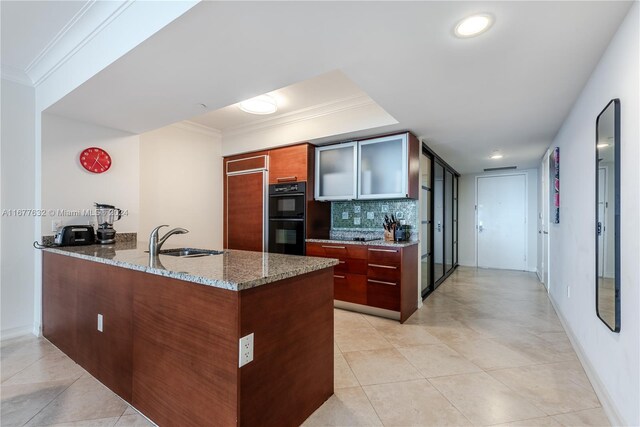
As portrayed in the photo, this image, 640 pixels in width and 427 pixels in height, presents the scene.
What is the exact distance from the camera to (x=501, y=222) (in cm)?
623

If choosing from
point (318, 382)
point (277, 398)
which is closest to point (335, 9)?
point (277, 398)

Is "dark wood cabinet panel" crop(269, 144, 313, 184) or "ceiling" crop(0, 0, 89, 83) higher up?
"ceiling" crop(0, 0, 89, 83)

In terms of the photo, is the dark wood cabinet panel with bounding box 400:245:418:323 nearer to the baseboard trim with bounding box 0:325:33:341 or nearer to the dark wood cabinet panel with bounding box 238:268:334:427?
the dark wood cabinet panel with bounding box 238:268:334:427

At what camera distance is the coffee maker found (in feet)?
9.47

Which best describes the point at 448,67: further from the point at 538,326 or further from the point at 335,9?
the point at 538,326

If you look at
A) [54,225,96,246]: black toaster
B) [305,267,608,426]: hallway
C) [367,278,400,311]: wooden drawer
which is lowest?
[305,267,608,426]: hallway

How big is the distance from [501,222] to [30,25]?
7.45m

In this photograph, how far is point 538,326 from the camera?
3014 millimetres

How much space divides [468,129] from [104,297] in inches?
145

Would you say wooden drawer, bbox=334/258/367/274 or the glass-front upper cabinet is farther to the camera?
the glass-front upper cabinet

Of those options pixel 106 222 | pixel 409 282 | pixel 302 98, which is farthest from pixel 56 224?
pixel 409 282

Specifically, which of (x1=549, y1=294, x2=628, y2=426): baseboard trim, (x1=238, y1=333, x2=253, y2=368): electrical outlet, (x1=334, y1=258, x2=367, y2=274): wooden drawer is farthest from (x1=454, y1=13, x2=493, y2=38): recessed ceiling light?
(x1=334, y1=258, x2=367, y2=274): wooden drawer

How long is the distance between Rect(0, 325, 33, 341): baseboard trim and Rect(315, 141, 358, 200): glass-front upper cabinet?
3.26 metres

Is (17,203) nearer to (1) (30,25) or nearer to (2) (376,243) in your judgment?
(1) (30,25)
